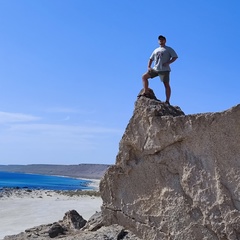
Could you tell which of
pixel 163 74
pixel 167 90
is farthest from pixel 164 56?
pixel 167 90

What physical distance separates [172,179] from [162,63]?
2788 millimetres

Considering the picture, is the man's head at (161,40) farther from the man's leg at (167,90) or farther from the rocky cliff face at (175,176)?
the rocky cliff face at (175,176)

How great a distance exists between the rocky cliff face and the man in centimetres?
56

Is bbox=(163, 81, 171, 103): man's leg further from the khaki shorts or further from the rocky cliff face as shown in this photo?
the rocky cliff face

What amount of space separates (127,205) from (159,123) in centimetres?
205

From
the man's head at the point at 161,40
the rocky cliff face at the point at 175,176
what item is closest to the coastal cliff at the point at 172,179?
the rocky cliff face at the point at 175,176

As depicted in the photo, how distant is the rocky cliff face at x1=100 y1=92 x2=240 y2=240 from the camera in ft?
31.1

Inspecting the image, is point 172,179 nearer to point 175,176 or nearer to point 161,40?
point 175,176

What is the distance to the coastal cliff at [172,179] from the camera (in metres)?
9.48

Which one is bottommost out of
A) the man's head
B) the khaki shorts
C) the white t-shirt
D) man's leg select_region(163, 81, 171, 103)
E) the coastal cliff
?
the coastal cliff

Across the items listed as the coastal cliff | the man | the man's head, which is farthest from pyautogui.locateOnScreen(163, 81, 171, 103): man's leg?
the man's head

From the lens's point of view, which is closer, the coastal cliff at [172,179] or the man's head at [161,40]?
the coastal cliff at [172,179]

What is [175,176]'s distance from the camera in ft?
34.1

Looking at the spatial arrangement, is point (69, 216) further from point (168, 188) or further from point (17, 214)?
point (17, 214)
